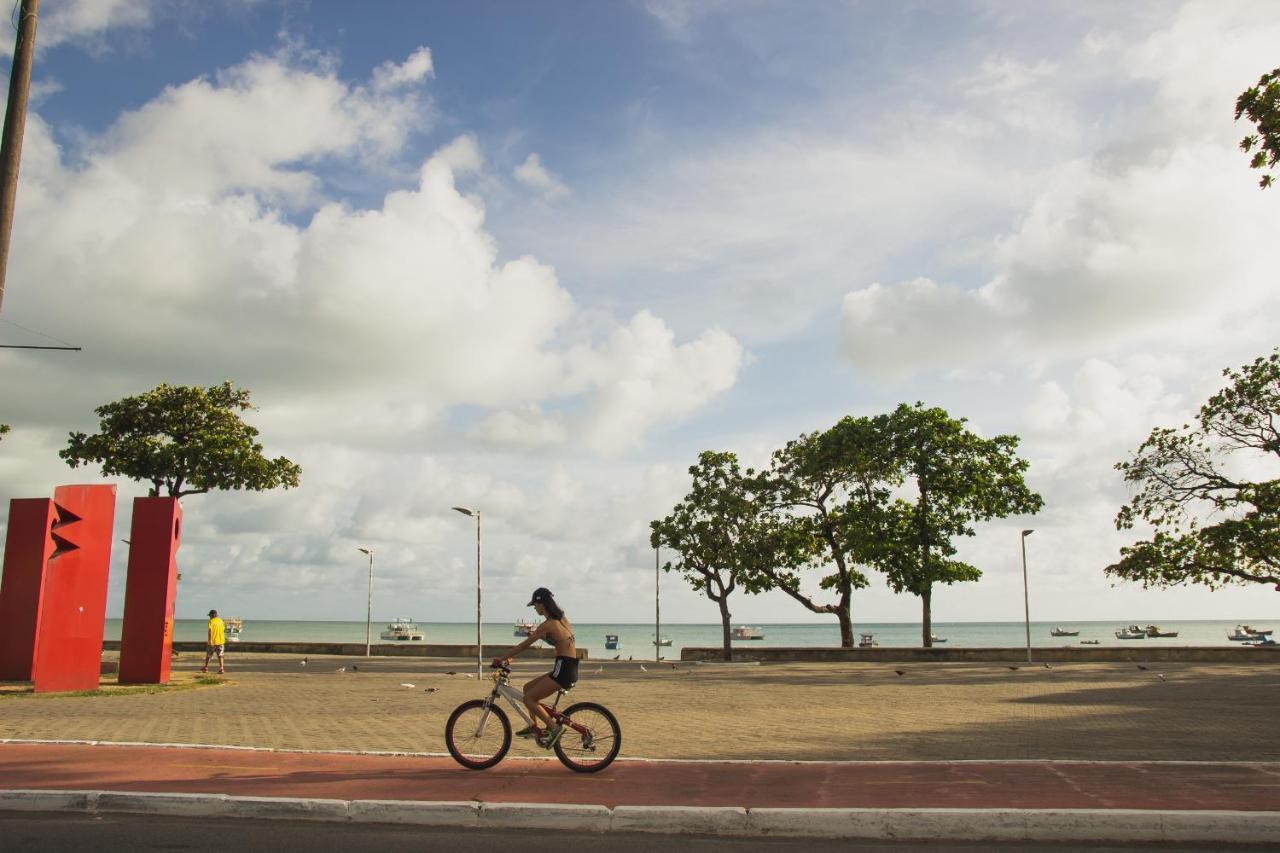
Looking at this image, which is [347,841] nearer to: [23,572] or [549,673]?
[549,673]

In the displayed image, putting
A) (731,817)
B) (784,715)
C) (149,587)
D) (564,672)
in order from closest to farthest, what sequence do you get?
(731,817) < (564,672) < (784,715) < (149,587)

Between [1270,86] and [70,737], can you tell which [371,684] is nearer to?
[70,737]

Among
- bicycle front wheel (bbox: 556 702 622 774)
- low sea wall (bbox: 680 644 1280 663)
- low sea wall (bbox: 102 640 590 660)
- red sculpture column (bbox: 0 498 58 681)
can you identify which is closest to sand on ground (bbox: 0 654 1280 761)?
bicycle front wheel (bbox: 556 702 622 774)

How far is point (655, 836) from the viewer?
7.83 meters

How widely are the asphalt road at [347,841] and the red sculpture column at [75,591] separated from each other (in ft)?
45.7

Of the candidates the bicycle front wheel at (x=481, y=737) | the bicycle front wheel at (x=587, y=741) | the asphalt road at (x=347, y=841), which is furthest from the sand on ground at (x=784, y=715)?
the asphalt road at (x=347, y=841)

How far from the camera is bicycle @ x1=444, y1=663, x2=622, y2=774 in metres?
10.0

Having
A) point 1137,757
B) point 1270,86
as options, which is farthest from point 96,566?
point 1270,86

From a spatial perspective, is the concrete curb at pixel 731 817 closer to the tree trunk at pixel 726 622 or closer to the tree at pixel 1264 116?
the tree at pixel 1264 116

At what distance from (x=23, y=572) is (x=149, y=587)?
3.84 meters

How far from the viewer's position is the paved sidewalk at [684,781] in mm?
8578

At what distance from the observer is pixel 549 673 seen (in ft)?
32.8

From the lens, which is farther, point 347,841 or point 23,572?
point 23,572

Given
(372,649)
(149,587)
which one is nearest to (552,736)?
(149,587)
